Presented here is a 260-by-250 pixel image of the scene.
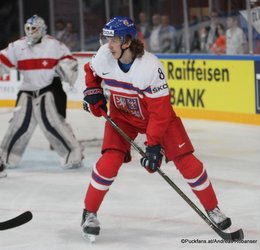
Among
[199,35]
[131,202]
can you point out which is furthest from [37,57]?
[199,35]

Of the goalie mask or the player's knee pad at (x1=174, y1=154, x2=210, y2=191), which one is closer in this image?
the goalie mask

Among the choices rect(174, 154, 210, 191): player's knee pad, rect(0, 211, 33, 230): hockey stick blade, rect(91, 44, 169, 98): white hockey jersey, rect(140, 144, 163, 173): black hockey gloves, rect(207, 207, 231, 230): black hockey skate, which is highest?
rect(91, 44, 169, 98): white hockey jersey

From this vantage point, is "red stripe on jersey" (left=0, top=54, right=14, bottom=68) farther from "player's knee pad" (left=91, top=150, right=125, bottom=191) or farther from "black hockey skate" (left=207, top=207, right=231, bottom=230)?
"black hockey skate" (left=207, top=207, right=231, bottom=230)

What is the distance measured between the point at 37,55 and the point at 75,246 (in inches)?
97.2

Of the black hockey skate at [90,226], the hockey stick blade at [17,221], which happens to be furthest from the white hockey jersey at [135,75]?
the hockey stick blade at [17,221]

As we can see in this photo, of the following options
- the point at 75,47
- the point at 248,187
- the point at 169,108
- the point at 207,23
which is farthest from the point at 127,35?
the point at 75,47

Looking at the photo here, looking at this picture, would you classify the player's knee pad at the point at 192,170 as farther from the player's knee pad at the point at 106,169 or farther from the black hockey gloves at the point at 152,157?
the player's knee pad at the point at 106,169

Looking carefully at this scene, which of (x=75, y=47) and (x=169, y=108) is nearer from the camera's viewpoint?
(x=169, y=108)

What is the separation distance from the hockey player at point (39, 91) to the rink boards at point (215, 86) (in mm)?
2292

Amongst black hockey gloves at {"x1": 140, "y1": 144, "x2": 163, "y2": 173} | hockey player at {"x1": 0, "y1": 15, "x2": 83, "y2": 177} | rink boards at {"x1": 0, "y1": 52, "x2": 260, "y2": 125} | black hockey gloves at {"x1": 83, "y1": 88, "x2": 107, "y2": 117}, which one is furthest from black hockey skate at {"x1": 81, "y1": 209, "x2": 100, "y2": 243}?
rink boards at {"x1": 0, "y1": 52, "x2": 260, "y2": 125}

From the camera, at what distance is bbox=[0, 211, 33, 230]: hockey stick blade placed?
4.45m

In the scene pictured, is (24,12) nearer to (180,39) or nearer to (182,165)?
(180,39)

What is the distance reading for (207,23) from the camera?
9.76 m

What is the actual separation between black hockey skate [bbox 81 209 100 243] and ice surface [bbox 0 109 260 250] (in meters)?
0.04
